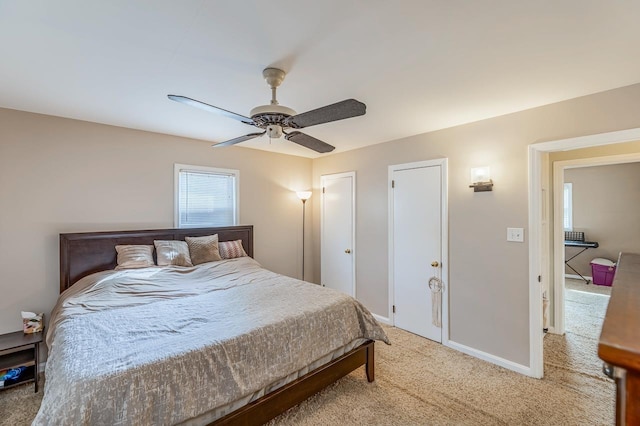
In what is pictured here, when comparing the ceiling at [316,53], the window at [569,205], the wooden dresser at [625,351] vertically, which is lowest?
the wooden dresser at [625,351]

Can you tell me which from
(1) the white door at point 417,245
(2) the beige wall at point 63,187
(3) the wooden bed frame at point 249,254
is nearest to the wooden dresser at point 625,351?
(3) the wooden bed frame at point 249,254

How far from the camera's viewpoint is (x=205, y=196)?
157 inches

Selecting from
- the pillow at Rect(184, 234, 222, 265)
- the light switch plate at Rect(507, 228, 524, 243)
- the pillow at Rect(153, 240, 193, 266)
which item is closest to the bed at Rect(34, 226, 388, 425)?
the pillow at Rect(153, 240, 193, 266)

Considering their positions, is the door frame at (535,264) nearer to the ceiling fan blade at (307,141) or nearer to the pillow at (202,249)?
the ceiling fan blade at (307,141)

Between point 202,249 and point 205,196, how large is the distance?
0.82 metres

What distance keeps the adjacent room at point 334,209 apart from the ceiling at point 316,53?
0.7 inches

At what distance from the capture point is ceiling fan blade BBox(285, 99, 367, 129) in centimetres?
172

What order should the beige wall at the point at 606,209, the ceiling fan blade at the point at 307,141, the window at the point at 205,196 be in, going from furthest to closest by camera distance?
the beige wall at the point at 606,209, the window at the point at 205,196, the ceiling fan blade at the point at 307,141

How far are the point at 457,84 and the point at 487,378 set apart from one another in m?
2.62

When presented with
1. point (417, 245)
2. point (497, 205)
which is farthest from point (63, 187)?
point (497, 205)

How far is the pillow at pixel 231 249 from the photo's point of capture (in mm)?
3777

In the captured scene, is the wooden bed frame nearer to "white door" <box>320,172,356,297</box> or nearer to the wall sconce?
"white door" <box>320,172,356,297</box>

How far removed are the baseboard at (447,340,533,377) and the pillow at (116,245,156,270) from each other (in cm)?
351

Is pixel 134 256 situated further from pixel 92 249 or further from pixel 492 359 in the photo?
pixel 492 359
